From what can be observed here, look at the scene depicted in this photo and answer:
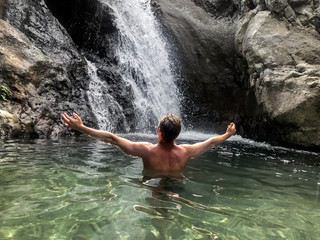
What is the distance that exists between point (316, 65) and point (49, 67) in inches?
310

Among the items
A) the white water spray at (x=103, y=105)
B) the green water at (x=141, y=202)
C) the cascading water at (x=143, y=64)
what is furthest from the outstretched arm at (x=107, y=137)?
the cascading water at (x=143, y=64)

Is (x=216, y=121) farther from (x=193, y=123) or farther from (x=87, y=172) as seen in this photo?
(x=87, y=172)

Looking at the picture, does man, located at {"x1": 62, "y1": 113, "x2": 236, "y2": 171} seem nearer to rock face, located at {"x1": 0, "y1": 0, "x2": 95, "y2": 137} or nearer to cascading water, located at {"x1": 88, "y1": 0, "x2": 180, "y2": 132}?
rock face, located at {"x1": 0, "y1": 0, "x2": 95, "y2": 137}

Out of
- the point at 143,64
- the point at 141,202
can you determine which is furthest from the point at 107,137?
the point at 143,64

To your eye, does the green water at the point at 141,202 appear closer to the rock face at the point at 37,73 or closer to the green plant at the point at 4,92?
the rock face at the point at 37,73

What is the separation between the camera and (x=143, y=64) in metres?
13.0

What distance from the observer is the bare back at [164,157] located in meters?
3.42

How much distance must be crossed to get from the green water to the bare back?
0.66 feet

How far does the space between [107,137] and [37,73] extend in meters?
5.68

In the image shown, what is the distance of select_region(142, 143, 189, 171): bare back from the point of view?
342 cm

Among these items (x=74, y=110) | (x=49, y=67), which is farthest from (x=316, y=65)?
(x=49, y=67)

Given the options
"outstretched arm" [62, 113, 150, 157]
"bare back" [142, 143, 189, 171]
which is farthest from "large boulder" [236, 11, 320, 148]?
"outstretched arm" [62, 113, 150, 157]

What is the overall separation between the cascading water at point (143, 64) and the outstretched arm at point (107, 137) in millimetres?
6885

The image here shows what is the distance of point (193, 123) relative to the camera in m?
13.5
